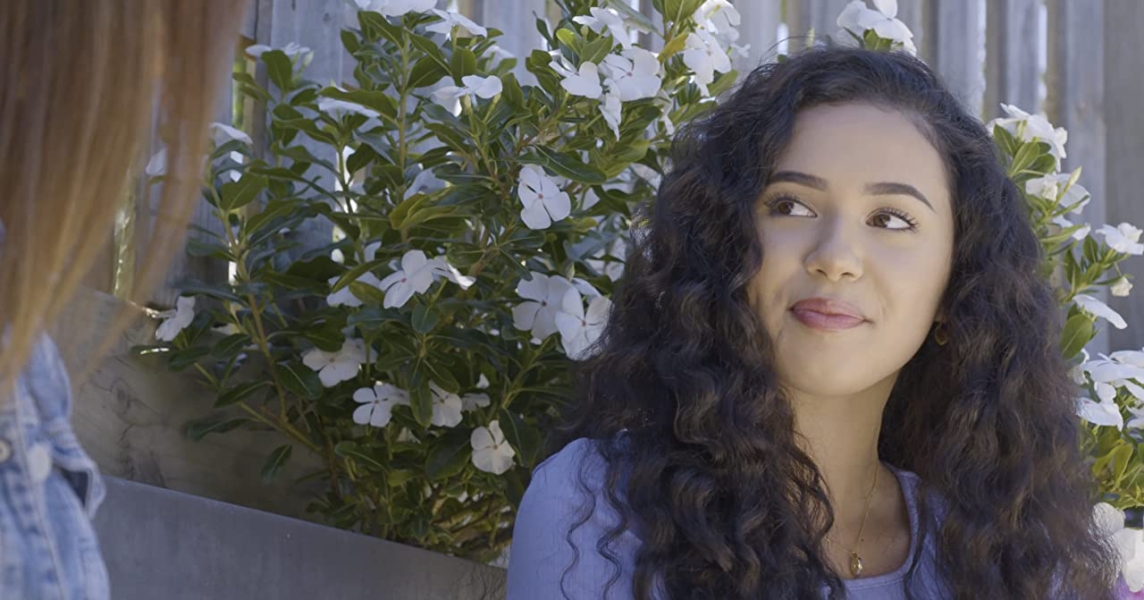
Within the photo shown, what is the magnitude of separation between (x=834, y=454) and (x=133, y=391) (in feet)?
2.93

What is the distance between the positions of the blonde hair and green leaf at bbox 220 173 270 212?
1.03 m

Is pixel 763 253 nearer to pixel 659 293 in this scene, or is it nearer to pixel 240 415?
pixel 659 293

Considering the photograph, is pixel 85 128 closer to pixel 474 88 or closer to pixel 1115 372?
pixel 474 88

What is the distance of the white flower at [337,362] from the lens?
6.19ft

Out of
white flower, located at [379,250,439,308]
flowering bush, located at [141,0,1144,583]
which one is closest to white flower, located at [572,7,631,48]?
flowering bush, located at [141,0,1144,583]

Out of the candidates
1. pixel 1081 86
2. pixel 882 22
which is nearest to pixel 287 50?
pixel 882 22

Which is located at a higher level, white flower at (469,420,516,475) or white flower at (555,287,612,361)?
white flower at (555,287,612,361)

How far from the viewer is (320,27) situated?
2250 millimetres

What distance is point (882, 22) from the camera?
2035mm

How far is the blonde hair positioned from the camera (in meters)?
0.85

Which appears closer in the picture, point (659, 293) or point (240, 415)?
point (659, 293)

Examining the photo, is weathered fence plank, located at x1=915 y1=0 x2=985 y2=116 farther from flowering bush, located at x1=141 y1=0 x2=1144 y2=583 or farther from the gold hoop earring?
the gold hoop earring

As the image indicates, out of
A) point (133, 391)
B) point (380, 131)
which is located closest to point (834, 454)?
point (380, 131)

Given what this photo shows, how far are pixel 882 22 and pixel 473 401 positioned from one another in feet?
2.49
